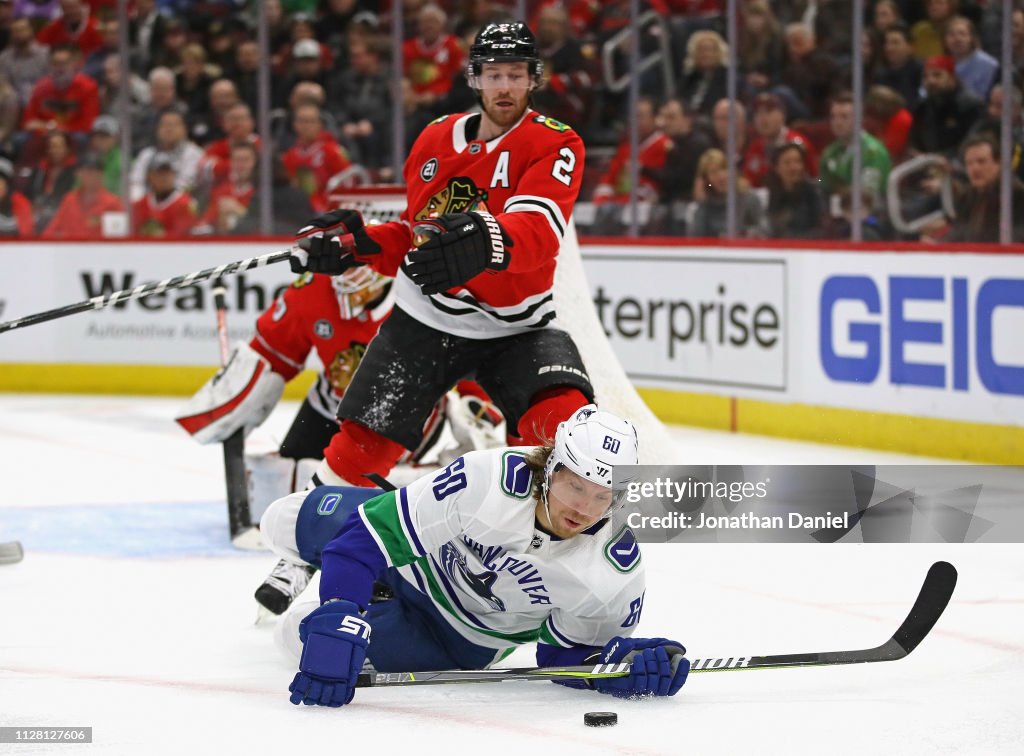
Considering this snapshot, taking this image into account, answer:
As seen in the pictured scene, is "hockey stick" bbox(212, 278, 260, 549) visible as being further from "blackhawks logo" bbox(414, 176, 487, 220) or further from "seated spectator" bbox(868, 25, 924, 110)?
"seated spectator" bbox(868, 25, 924, 110)

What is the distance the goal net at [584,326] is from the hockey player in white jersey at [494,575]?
6.17 ft

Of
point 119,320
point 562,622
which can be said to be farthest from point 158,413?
point 562,622

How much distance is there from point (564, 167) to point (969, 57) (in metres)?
3.22

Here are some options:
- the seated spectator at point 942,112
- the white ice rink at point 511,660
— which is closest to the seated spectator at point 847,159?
the seated spectator at point 942,112

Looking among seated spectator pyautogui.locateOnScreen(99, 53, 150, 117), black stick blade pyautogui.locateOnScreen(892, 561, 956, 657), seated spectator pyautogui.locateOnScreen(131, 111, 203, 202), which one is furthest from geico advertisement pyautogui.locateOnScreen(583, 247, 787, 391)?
black stick blade pyautogui.locateOnScreen(892, 561, 956, 657)

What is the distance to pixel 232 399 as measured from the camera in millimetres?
4594

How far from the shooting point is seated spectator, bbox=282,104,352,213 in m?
8.05

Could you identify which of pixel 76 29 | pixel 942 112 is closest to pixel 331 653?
pixel 942 112

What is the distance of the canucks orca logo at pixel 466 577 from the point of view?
9.48 ft

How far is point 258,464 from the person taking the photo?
4.76m

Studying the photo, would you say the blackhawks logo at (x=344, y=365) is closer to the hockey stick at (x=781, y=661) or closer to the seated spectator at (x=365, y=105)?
the hockey stick at (x=781, y=661)

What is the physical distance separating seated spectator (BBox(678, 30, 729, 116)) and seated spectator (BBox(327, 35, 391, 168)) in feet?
5.00

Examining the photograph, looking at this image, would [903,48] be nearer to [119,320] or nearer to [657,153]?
[657,153]

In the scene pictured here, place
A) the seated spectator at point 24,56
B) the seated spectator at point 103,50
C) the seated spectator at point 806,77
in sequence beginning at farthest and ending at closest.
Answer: the seated spectator at point 24,56
the seated spectator at point 103,50
the seated spectator at point 806,77
